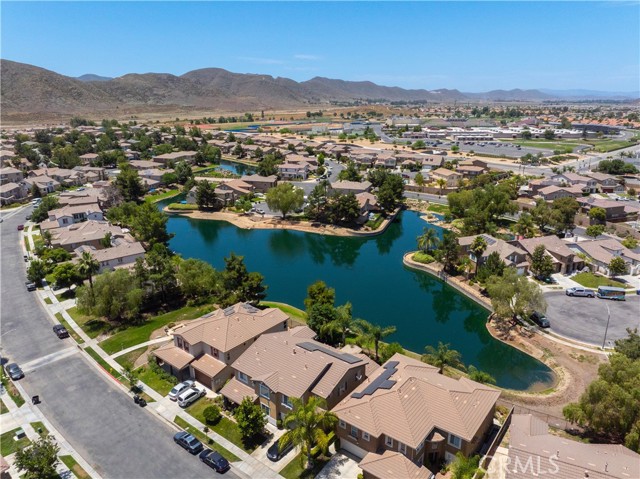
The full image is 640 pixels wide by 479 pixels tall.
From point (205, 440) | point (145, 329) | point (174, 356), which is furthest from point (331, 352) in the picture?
point (145, 329)

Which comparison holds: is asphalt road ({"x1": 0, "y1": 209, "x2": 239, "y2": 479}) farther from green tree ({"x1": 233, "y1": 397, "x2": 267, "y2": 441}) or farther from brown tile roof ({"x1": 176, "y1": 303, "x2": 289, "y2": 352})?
brown tile roof ({"x1": 176, "y1": 303, "x2": 289, "y2": 352})

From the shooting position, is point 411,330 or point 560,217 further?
point 560,217

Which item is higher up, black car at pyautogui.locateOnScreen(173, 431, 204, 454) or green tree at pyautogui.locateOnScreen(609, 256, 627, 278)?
green tree at pyautogui.locateOnScreen(609, 256, 627, 278)

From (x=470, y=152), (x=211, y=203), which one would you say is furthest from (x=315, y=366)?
(x=470, y=152)

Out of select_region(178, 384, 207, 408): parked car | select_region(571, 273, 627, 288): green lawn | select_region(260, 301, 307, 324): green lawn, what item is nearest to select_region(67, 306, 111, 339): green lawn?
select_region(178, 384, 207, 408): parked car

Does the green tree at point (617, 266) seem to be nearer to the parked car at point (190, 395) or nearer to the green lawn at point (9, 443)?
the parked car at point (190, 395)

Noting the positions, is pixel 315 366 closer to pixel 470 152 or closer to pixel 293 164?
pixel 293 164

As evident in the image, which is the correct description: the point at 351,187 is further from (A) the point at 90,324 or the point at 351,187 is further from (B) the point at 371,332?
(A) the point at 90,324

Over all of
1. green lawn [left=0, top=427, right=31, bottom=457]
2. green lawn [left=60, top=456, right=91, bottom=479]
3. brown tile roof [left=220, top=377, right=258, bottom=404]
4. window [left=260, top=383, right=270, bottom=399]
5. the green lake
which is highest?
window [left=260, top=383, right=270, bottom=399]
